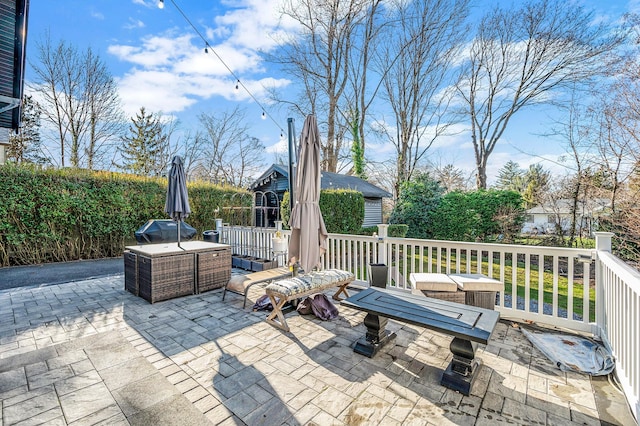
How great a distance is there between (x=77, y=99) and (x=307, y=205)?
1707cm

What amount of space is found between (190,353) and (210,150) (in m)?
21.6

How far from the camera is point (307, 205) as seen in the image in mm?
3854

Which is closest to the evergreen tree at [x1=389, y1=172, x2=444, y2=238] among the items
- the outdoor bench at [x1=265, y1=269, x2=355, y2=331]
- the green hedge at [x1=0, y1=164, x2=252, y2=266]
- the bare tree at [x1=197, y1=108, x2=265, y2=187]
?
the outdoor bench at [x1=265, y1=269, x2=355, y2=331]

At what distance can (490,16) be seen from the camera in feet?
48.8

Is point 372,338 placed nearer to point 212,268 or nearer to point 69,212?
point 212,268

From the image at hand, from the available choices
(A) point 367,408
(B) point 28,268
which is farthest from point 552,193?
(B) point 28,268

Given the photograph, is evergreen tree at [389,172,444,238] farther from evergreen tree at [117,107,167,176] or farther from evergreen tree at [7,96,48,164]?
evergreen tree at [7,96,48,164]

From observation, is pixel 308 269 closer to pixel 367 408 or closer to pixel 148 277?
pixel 367 408

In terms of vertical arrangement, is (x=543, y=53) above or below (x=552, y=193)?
above

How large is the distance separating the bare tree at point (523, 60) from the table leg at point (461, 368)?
626 inches

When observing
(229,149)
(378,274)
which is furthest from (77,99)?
(378,274)

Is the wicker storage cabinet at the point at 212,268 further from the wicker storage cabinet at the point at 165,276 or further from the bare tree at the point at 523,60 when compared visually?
the bare tree at the point at 523,60

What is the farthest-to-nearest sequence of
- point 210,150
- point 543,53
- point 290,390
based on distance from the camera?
point 210,150 → point 543,53 → point 290,390

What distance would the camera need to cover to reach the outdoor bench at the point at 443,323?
7.33ft
